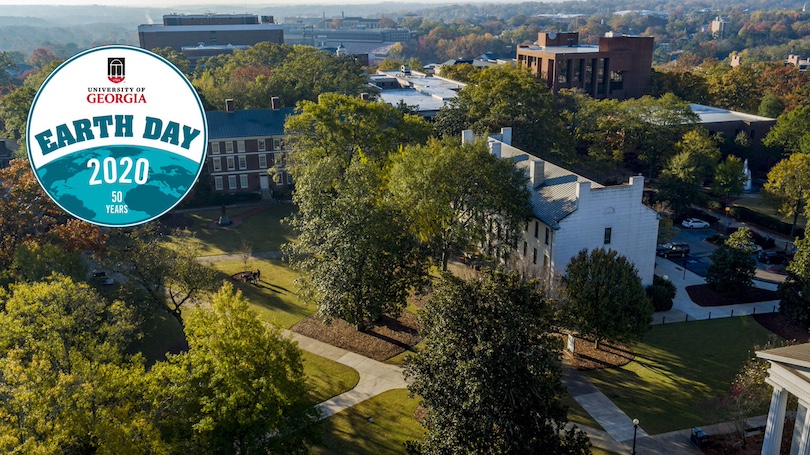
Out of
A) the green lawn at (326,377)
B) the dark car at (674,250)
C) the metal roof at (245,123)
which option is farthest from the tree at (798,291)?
the metal roof at (245,123)

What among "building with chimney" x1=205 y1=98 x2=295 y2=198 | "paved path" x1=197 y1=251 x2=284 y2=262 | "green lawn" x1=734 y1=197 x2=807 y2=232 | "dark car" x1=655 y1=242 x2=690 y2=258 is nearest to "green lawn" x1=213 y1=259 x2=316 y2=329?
"paved path" x1=197 y1=251 x2=284 y2=262

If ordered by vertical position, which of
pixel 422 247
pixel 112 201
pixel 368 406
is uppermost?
pixel 112 201

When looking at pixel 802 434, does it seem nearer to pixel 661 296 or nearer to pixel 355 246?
pixel 661 296

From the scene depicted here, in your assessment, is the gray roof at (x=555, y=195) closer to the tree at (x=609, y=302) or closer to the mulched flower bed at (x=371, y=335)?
the tree at (x=609, y=302)

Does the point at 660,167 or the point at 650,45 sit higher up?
the point at 650,45

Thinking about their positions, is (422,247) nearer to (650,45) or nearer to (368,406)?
(368,406)

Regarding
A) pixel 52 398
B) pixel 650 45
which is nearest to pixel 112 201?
pixel 52 398
